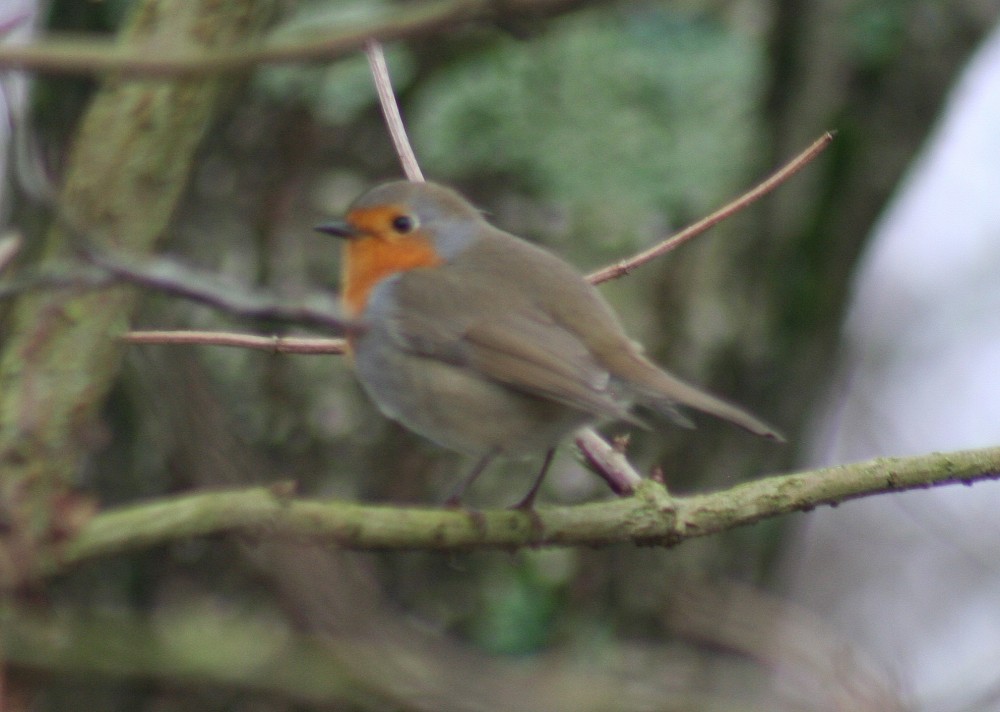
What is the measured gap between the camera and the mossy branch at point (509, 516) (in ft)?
6.52

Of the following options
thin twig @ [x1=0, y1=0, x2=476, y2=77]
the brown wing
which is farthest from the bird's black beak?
thin twig @ [x1=0, y1=0, x2=476, y2=77]

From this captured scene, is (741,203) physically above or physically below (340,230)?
above

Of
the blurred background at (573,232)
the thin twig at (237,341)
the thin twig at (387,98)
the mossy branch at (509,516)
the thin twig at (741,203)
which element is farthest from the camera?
the blurred background at (573,232)

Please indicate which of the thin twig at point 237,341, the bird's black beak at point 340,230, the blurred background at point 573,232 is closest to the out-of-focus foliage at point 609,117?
the blurred background at point 573,232

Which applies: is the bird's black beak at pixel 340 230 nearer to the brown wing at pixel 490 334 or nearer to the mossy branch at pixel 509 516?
the brown wing at pixel 490 334

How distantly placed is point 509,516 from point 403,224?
975mm

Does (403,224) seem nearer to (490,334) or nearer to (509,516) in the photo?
(490,334)

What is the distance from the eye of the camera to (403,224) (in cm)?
316

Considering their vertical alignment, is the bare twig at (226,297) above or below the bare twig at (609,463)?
above

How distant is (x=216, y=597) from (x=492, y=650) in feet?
2.92

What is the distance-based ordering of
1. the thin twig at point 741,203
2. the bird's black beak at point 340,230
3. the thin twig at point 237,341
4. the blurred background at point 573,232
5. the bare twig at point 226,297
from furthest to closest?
the blurred background at point 573,232
the bird's black beak at point 340,230
the thin twig at point 741,203
the thin twig at point 237,341
the bare twig at point 226,297

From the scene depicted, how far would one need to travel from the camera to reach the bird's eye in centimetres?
314

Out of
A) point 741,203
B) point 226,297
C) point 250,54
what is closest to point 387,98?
point 741,203

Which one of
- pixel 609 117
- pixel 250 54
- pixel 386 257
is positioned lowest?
pixel 386 257
